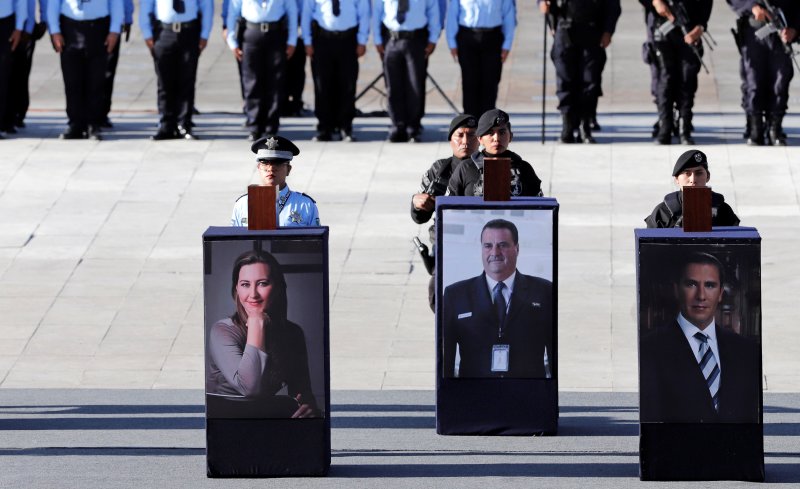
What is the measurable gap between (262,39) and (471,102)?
2.41 metres

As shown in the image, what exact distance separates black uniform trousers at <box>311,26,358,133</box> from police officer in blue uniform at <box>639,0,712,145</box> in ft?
10.7

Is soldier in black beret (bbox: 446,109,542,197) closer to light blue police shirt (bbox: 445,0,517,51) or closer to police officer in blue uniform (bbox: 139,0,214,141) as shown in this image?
light blue police shirt (bbox: 445,0,517,51)

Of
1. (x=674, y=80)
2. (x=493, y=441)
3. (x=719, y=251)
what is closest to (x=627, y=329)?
(x=493, y=441)

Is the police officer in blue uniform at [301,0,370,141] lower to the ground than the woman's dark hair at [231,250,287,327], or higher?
higher

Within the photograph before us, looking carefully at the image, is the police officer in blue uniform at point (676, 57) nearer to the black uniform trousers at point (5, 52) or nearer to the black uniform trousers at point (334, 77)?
the black uniform trousers at point (334, 77)

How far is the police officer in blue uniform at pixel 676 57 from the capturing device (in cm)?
2009

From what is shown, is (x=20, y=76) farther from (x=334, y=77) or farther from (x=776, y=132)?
(x=776, y=132)

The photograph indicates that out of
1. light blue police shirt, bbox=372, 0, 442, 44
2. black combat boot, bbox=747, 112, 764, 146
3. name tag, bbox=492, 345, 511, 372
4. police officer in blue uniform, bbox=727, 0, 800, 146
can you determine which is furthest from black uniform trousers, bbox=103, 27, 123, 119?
name tag, bbox=492, 345, 511, 372

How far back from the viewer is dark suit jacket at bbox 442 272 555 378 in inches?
436

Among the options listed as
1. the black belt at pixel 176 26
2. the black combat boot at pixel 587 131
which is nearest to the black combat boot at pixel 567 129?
the black combat boot at pixel 587 131

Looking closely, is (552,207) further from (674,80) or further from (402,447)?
(674,80)

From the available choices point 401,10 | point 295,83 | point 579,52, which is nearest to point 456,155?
point 401,10

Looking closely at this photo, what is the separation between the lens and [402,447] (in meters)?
11.1

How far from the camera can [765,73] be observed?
20234 millimetres
